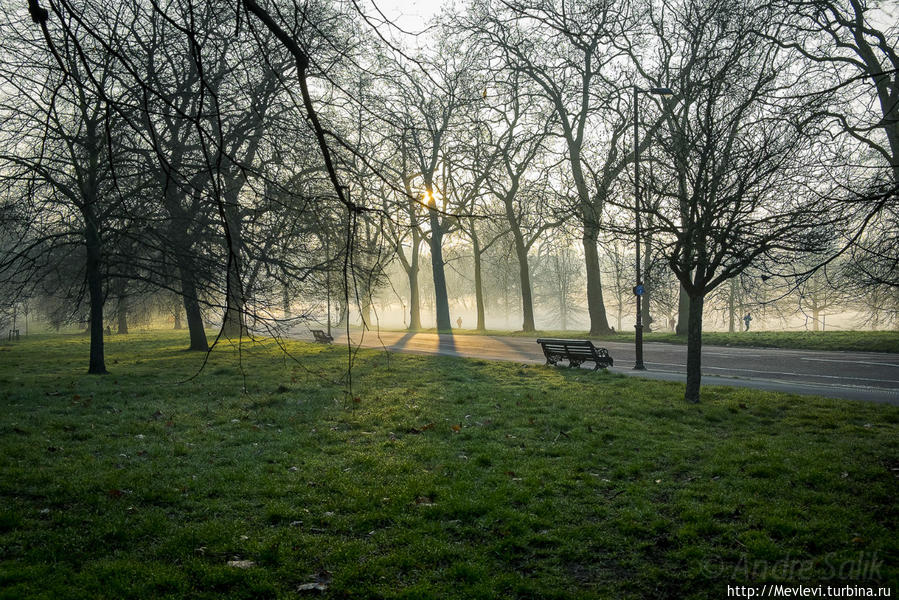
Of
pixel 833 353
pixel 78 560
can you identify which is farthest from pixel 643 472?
pixel 833 353

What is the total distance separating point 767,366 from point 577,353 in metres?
5.58

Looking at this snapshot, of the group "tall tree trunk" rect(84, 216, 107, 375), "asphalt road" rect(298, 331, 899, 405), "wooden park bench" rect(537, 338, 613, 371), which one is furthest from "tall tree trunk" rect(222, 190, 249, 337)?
"wooden park bench" rect(537, 338, 613, 371)

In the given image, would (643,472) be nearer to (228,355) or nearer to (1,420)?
(1,420)

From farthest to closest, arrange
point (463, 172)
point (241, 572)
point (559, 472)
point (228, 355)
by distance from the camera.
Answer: point (463, 172)
point (228, 355)
point (559, 472)
point (241, 572)

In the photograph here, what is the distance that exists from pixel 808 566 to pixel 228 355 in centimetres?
1768

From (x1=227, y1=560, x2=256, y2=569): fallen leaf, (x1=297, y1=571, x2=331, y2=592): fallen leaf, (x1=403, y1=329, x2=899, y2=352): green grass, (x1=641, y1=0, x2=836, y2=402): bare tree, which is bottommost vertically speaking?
(x1=297, y1=571, x2=331, y2=592): fallen leaf

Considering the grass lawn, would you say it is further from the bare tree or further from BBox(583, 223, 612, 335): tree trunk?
BBox(583, 223, 612, 335): tree trunk

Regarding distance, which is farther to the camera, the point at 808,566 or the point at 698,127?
the point at 698,127

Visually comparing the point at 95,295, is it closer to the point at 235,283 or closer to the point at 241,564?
the point at 235,283

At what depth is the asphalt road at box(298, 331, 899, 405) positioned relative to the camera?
1160 centimetres

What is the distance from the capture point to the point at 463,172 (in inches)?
1206

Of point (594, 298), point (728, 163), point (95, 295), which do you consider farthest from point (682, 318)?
point (95, 295)

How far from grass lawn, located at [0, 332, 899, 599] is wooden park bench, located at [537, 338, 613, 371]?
4996mm

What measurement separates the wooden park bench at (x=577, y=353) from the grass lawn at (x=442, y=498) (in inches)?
197
